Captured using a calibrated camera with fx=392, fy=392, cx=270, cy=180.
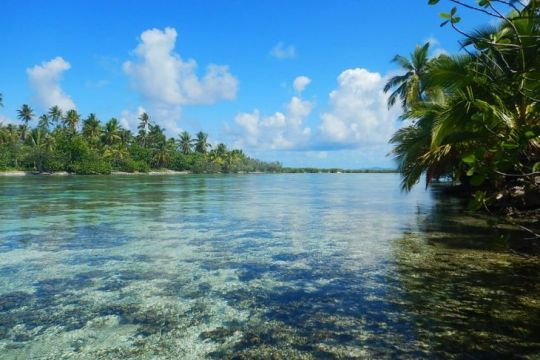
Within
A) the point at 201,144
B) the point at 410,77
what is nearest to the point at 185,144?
the point at 201,144

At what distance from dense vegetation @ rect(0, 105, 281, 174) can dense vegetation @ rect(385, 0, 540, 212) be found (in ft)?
235

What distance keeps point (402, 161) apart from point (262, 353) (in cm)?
1310

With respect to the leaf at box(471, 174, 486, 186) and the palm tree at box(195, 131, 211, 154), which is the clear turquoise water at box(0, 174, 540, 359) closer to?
the leaf at box(471, 174, 486, 186)

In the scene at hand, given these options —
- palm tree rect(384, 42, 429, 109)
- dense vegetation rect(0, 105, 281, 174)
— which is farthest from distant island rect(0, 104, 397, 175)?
palm tree rect(384, 42, 429, 109)

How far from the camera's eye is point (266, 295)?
19.7 ft

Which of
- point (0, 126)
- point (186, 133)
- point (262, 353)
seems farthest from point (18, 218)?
→ point (186, 133)

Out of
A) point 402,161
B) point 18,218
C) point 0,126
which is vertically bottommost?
point 18,218

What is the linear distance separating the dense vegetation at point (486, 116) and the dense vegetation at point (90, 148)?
7149cm

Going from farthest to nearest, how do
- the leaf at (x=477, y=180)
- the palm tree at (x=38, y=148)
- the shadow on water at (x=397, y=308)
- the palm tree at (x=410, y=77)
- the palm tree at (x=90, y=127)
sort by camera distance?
the palm tree at (x=90, y=127) < the palm tree at (x=38, y=148) < the palm tree at (x=410, y=77) < the shadow on water at (x=397, y=308) < the leaf at (x=477, y=180)

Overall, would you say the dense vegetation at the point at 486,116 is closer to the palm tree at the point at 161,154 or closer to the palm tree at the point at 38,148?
the palm tree at the point at 38,148

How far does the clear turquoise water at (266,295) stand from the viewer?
4.21m

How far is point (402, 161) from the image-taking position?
1571 centimetres

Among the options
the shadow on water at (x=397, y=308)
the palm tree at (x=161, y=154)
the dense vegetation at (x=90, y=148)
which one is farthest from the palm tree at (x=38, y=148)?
the shadow on water at (x=397, y=308)

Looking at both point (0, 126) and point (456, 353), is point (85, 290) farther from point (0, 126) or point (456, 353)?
point (0, 126)
